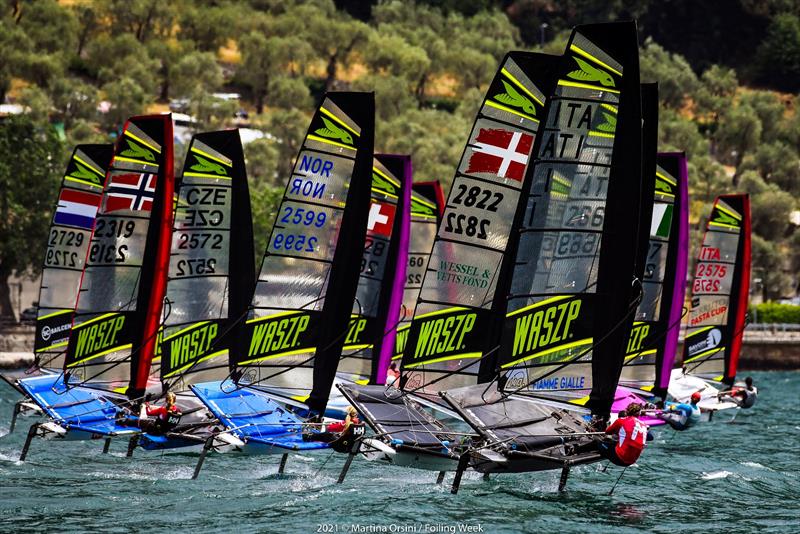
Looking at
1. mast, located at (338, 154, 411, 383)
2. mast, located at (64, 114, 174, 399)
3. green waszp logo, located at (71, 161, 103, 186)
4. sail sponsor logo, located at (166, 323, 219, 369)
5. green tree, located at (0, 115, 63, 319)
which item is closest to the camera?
sail sponsor logo, located at (166, 323, 219, 369)

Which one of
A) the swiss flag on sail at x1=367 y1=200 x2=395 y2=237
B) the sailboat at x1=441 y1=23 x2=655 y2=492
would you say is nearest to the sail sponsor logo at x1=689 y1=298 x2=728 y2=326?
the swiss flag on sail at x1=367 y1=200 x2=395 y2=237

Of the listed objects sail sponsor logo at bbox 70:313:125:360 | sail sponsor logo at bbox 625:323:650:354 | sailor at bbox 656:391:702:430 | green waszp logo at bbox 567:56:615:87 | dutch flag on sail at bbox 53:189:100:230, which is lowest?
sailor at bbox 656:391:702:430

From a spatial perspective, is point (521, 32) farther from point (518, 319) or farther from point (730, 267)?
point (518, 319)

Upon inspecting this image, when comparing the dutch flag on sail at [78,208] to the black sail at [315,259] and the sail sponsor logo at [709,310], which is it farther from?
the sail sponsor logo at [709,310]

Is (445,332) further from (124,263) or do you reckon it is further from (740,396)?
(740,396)

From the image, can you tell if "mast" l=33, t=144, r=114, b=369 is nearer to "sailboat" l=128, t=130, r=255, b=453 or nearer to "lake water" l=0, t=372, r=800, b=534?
"lake water" l=0, t=372, r=800, b=534

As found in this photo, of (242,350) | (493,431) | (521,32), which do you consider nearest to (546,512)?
(493,431)

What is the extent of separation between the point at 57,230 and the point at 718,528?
59.4 feet

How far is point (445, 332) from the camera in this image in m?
22.9

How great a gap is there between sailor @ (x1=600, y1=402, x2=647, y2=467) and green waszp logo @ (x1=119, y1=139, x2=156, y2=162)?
38.0 ft

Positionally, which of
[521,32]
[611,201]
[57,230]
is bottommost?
[57,230]

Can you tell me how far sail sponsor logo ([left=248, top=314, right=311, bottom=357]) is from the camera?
80.0ft

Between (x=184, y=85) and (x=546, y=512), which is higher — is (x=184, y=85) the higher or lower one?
the higher one

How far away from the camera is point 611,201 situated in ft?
67.6
